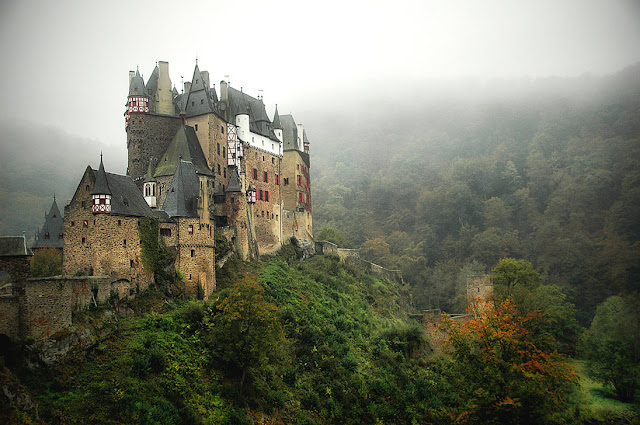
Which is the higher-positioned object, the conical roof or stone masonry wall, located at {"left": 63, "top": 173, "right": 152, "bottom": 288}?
the conical roof

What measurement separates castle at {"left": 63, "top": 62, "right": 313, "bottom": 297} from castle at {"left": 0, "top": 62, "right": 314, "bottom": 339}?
0.26 ft

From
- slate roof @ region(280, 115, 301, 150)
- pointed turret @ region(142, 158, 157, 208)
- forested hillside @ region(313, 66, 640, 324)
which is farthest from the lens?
forested hillside @ region(313, 66, 640, 324)

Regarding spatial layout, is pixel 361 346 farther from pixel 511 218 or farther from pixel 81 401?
pixel 511 218

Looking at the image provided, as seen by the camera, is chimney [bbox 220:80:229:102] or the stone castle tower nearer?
the stone castle tower

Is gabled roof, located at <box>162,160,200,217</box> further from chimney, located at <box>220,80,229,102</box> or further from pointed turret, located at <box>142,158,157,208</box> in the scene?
chimney, located at <box>220,80,229,102</box>

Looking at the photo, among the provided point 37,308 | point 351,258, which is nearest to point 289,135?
point 351,258

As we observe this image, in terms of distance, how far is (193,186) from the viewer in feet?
127

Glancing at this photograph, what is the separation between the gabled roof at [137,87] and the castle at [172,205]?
0.09m

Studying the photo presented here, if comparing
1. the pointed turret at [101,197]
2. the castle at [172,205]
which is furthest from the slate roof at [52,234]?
the pointed turret at [101,197]

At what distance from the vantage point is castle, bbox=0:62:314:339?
974 inches

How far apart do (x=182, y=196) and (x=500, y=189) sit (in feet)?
224

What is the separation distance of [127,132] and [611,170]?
66000 millimetres

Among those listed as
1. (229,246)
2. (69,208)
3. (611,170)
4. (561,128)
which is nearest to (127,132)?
(229,246)

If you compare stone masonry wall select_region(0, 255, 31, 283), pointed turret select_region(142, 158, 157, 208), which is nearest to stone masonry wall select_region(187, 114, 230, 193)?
pointed turret select_region(142, 158, 157, 208)
